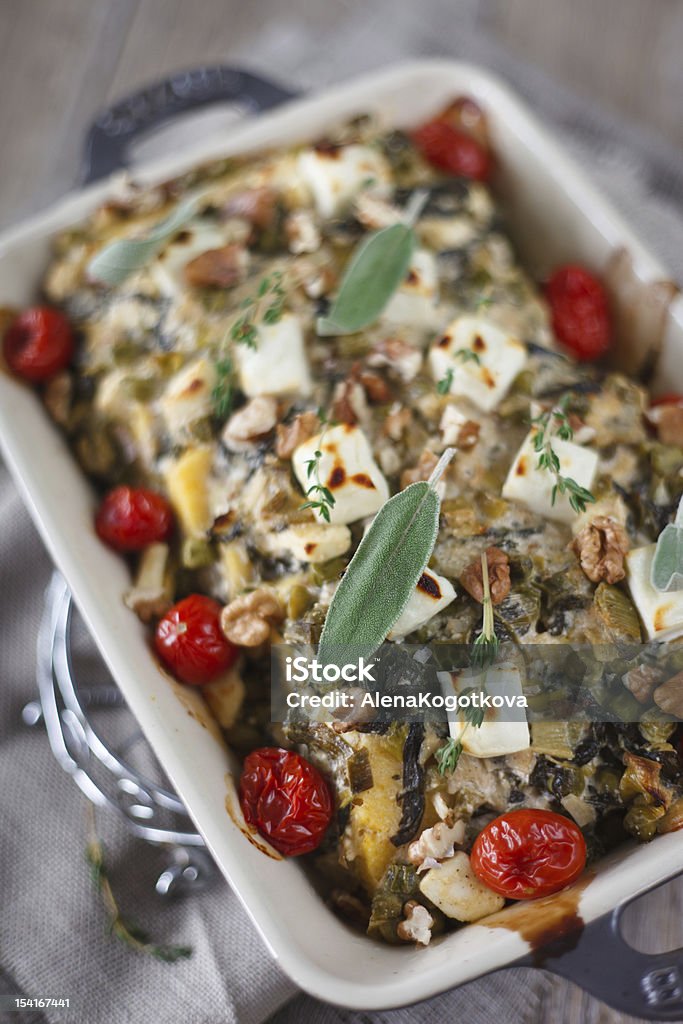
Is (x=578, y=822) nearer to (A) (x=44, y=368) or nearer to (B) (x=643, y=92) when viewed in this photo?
(A) (x=44, y=368)

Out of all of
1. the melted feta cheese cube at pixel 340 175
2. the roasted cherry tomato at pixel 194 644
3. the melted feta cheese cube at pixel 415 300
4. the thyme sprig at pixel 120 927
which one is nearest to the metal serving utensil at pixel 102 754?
the thyme sprig at pixel 120 927

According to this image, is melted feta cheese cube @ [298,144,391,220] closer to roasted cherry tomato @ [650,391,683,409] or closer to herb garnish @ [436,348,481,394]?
herb garnish @ [436,348,481,394]

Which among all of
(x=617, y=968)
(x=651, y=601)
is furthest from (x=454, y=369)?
(x=617, y=968)

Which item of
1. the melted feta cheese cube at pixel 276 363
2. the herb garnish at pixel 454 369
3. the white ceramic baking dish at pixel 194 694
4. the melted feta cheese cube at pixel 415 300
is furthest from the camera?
the melted feta cheese cube at pixel 415 300

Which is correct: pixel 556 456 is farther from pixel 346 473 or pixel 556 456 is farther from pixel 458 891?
pixel 458 891

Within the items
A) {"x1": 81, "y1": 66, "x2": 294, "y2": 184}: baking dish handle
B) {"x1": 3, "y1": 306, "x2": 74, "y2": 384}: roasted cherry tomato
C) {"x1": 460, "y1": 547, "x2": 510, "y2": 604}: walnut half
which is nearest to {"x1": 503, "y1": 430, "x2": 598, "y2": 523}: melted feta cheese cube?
{"x1": 460, "y1": 547, "x2": 510, "y2": 604}: walnut half

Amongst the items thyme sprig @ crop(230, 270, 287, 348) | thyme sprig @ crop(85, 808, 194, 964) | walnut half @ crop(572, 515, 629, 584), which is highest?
thyme sprig @ crop(230, 270, 287, 348)

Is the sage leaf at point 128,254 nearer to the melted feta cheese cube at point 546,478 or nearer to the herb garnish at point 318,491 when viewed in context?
the herb garnish at point 318,491
